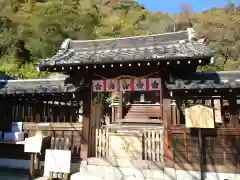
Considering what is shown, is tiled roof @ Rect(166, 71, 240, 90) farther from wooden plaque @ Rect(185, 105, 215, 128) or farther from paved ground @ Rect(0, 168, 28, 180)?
paved ground @ Rect(0, 168, 28, 180)

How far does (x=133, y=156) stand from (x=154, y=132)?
49.7 inches

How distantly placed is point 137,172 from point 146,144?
112cm

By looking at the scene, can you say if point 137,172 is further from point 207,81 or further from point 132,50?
point 132,50

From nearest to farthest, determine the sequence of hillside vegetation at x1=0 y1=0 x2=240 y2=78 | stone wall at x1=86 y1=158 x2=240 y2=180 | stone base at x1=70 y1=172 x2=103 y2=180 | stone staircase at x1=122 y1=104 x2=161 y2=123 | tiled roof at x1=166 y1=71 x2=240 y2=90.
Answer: tiled roof at x1=166 y1=71 x2=240 y2=90 < stone wall at x1=86 y1=158 x2=240 y2=180 < stone base at x1=70 y1=172 x2=103 y2=180 < stone staircase at x1=122 y1=104 x2=161 y2=123 < hillside vegetation at x1=0 y1=0 x2=240 y2=78

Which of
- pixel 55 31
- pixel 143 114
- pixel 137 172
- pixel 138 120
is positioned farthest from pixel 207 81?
pixel 55 31

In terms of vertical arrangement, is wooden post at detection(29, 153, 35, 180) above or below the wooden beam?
below

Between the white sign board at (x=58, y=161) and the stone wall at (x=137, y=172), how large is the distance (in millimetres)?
970

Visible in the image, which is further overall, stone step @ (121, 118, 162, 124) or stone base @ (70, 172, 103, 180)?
stone step @ (121, 118, 162, 124)

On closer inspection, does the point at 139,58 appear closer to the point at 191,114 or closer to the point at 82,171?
the point at 191,114

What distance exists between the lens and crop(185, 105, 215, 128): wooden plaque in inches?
291

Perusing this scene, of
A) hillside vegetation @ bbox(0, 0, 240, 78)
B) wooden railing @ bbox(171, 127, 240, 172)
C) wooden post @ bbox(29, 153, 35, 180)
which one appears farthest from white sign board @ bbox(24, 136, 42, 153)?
hillside vegetation @ bbox(0, 0, 240, 78)

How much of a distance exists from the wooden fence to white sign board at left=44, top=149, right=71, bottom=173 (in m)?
1.50

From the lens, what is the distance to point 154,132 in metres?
8.48

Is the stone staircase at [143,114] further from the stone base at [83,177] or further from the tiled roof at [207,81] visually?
the stone base at [83,177]
